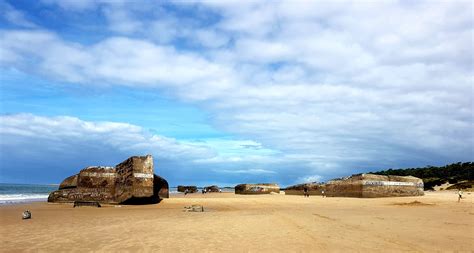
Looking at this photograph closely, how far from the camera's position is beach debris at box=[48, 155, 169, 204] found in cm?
2164

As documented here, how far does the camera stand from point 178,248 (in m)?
7.67

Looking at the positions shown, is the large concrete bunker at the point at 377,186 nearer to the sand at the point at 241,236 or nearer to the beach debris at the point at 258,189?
the sand at the point at 241,236

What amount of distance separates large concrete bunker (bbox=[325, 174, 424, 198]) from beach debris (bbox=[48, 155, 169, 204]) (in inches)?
611

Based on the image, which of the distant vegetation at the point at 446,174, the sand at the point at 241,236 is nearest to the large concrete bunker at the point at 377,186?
the sand at the point at 241,236

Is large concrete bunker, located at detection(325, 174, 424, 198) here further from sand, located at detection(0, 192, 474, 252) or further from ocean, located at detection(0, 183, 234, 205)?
ocean, located at detection(0, 183, 234, 205)

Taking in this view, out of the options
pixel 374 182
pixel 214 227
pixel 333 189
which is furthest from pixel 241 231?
pixel 333 189

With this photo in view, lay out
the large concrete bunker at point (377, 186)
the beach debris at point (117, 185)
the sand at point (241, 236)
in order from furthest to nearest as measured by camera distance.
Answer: the large concrete bunker at point (377, 186) < the beach debris at point (117, 185) < the sand at point (241, 236)

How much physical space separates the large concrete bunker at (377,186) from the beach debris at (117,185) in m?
15.5

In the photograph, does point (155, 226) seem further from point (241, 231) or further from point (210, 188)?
point (210, 188)

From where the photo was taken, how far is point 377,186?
29.9 metres

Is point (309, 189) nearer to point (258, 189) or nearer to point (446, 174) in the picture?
point (258, 189)

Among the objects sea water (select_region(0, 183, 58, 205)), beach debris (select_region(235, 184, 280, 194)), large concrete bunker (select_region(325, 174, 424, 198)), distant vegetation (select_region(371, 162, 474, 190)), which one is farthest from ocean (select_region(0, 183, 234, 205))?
distant vegetation (select_region(371, 162, 474, 190))

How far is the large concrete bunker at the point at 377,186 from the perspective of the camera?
97.7 feet

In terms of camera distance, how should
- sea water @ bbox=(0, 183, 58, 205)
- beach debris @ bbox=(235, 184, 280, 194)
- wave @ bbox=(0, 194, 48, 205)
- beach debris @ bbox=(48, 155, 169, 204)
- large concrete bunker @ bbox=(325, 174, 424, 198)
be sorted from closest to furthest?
beach debris @ bbox=(48, 155, 169, 204), wave @ bbox=(0, 194, 48, 205), sea water @ bbox=(0, 183, 58, 205), large concrete bunker @ bbox=(325, 174, 424, 198), beach debris @ bbox=(235, 184, 280, 194)
